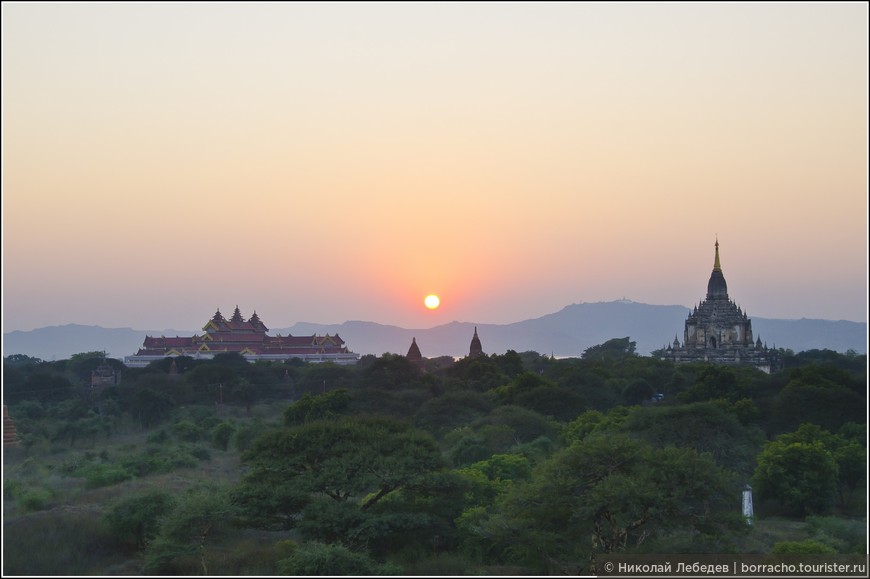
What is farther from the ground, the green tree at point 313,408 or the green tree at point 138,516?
the green tree at point 313,408

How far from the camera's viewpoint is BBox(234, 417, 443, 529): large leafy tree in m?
24.2

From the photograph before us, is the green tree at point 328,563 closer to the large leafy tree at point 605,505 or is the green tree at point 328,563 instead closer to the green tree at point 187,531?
the green tree at point 187,531

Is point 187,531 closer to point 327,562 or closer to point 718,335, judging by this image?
point 327,562

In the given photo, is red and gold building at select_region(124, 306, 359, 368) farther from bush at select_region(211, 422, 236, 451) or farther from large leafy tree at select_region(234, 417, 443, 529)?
large leafy tree at select_region(234, 417, 443, 529)

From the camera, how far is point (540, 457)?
34.5m

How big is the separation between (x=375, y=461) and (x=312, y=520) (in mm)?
2453

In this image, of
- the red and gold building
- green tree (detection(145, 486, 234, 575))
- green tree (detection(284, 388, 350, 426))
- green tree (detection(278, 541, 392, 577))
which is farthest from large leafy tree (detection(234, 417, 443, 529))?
the red and gold building

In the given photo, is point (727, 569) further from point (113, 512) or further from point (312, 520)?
point (113, 512)

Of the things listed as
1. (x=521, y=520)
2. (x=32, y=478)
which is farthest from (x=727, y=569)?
(x=32, y=478)

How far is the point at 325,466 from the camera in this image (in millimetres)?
25062

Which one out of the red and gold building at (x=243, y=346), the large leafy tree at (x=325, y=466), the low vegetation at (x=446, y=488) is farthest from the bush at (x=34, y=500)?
the red and gold building at (x=243, y=346)

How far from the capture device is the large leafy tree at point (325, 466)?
2423 centimetres

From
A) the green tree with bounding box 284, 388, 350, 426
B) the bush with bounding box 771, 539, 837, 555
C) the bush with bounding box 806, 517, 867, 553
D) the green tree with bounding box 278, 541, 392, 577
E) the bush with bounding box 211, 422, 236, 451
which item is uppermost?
the green tree with bounding box 284, 388, 350, 426

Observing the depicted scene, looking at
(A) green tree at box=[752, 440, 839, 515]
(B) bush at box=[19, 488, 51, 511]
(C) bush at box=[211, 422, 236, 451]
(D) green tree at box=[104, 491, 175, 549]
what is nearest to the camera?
(D) green tree at box=[104, 491, 175, 549]
